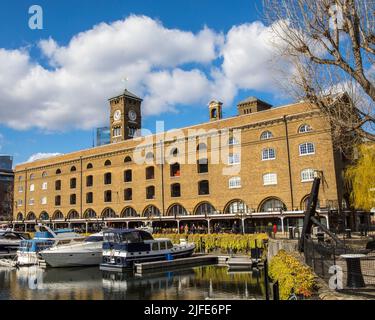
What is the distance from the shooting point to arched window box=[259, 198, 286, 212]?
36.0 meters

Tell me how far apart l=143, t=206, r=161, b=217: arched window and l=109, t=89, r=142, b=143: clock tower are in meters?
22.3

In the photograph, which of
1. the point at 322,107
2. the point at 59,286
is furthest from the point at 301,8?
the point at 59,286

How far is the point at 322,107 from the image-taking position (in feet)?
41.2

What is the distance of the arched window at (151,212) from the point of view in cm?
4608

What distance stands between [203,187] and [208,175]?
1.60 metres

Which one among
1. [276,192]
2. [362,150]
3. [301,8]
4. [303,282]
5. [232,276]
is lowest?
[232,276]

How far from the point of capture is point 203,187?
42.9 m

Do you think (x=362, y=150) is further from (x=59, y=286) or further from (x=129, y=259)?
(x=59, y=286)

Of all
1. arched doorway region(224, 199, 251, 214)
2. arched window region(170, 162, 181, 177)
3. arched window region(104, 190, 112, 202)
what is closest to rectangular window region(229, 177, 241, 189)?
arched doorway region(224, 199, 251, 214)

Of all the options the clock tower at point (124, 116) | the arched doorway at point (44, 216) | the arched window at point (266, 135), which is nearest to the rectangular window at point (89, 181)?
the arched doorway at point (44, 216)

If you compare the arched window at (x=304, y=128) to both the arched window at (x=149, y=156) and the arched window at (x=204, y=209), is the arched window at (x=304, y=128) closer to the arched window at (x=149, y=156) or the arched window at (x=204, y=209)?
the arched window at (x=204, y=209)

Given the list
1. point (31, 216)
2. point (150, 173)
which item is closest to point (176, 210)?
point (150, 173)

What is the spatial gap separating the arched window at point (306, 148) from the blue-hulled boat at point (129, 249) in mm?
14773

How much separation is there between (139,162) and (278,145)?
18.3 metres
